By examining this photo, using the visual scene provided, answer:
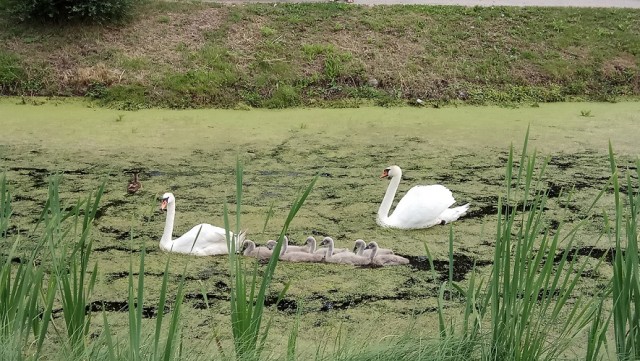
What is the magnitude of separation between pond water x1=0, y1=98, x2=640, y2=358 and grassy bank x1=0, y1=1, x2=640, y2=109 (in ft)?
1.38

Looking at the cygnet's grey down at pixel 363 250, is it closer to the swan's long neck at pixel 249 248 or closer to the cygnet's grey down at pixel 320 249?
the cygnet's grey down at pixel 320 249

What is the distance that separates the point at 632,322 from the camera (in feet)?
7.07

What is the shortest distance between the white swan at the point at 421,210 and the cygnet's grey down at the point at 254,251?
2.70 ft

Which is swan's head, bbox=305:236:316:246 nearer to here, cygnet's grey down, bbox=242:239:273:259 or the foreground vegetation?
cygnet's grey down, bbox=242:239:273:259

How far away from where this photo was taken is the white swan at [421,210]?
4375 millimetres

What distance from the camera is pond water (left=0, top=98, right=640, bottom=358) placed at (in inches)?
134

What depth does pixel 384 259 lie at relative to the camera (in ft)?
12.5

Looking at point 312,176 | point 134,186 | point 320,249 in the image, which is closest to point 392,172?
point 312,176

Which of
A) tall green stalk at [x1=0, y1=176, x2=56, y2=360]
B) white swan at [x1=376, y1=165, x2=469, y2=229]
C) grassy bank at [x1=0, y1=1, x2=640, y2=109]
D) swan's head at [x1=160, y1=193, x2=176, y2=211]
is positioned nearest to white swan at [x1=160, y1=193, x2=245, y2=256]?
swan's head at [x1=160, y1=193, x2=176, y2=211]

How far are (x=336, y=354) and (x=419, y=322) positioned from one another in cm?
95

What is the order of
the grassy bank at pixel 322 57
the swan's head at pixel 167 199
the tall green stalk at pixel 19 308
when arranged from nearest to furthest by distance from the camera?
the tall green stalk at pixel 19 308 → the swan's head at pixel 167 199 → the grassy bank at pixel 322 57

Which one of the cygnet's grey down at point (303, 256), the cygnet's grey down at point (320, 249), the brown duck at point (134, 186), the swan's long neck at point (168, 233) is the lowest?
the brown duck at point (134, 186)

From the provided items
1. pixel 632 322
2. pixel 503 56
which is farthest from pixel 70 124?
pixel 632 322

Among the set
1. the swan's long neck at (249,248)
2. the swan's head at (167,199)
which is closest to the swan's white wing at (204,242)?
the swan's long neck at (249,248)
